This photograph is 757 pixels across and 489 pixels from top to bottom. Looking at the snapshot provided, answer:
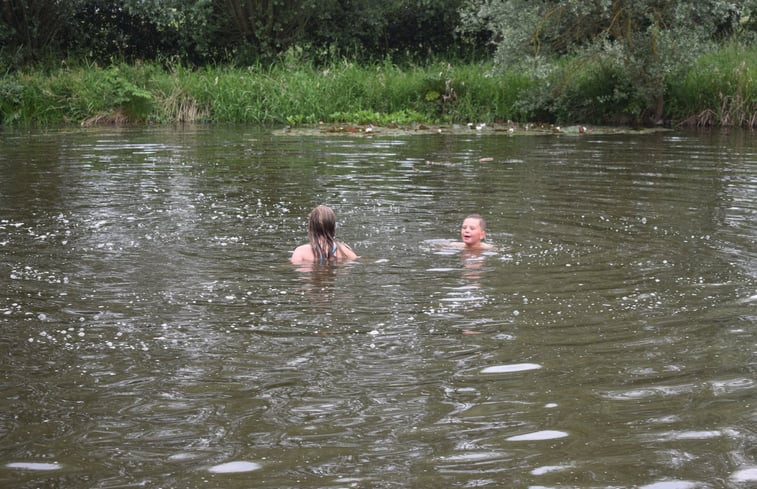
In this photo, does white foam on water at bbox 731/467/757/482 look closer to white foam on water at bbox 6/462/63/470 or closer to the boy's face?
white foam on water at bbox 6/462/63/470

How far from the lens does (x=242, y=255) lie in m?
11.0

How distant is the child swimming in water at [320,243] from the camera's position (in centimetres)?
1059

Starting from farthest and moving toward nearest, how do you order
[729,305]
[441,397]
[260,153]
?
[260,153] < [729,305] < [441,397]

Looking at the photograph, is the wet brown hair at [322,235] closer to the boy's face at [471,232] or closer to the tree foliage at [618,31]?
the boy's face at [471,232]

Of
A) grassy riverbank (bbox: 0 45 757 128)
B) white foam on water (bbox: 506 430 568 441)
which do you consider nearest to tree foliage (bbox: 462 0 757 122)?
grassy riverbank (bbox: 0 45 757 128)

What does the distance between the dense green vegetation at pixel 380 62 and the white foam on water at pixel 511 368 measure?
1766 centimetres

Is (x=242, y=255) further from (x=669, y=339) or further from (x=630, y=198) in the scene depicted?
(x=630, y=198)

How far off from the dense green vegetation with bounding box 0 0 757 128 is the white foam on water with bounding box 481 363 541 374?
17664 mm

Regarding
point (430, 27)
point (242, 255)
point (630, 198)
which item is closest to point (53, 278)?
point (242, 255)

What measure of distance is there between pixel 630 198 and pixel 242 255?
649 cm

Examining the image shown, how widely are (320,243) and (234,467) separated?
215 inches

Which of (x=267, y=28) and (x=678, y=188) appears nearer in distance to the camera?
(x=678, y=188)

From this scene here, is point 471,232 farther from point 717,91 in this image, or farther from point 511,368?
point 717,91

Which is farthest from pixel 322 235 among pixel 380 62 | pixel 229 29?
pixel 229 29
